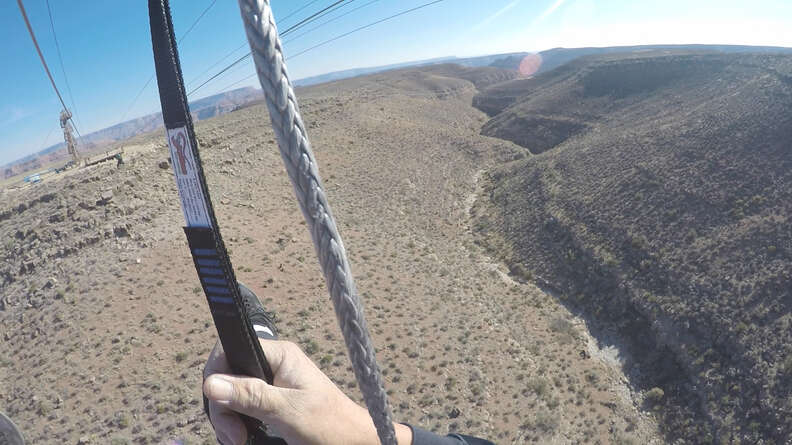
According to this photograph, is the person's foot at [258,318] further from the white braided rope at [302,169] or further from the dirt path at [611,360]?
the dirt path at [611,360]

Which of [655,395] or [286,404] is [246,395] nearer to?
[286,404]

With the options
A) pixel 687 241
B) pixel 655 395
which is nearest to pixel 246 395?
pixel 655 395

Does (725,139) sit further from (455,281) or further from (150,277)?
(150,277)

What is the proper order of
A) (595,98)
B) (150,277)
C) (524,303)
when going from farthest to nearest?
(595,98), (524,303), (150,277)

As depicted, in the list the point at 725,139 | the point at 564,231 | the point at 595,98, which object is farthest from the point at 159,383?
the point at 595,98

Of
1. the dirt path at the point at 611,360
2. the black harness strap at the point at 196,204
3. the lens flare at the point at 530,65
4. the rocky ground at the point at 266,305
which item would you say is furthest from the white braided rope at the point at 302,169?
the lens flare at the point at 530,65
